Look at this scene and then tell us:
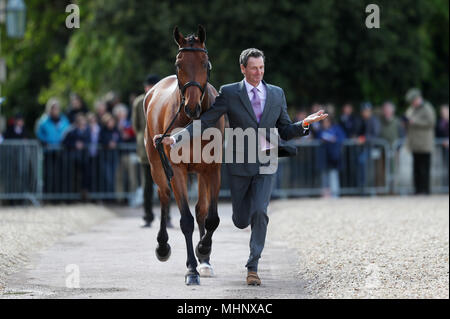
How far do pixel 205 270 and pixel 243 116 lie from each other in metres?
1.63

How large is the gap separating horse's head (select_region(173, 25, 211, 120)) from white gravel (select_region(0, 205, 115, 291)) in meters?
2.39

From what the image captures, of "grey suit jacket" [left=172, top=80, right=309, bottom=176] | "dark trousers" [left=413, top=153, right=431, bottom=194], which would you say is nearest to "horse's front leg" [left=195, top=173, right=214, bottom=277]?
"grey suit jacket" [left=172, top=80, right=309, bottom=176]

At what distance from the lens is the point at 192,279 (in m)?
9.66

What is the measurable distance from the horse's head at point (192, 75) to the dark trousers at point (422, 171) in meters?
14.3

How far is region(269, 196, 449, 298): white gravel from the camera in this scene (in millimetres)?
9352

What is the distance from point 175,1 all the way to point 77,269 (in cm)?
1497

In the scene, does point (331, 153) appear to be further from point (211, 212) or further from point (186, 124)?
point (186, 124)

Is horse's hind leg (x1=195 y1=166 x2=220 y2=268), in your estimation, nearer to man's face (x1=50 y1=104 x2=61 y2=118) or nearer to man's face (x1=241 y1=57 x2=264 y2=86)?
man's face (x1=241 y1=57 x2=264 y2=86)

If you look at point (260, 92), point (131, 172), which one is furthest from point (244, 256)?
point (131, 172)

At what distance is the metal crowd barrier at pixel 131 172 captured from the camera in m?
21.2

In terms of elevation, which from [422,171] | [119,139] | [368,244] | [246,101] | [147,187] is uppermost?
[246,101]

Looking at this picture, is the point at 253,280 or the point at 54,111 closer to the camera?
the point at 253,280

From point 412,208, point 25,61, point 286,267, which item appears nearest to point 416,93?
point 412,208
